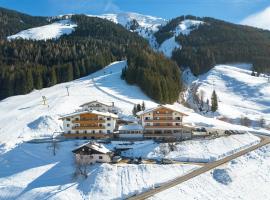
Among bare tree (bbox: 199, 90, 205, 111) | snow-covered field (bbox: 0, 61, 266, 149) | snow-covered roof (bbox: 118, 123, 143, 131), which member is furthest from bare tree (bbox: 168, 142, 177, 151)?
bare tree (bbox: 199, 90, 205, 111)

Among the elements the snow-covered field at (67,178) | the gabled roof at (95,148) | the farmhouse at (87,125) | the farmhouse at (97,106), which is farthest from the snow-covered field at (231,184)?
the farmhouse at (97,106)

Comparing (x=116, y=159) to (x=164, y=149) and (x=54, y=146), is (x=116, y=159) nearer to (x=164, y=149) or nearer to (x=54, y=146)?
(x=164, y=149)

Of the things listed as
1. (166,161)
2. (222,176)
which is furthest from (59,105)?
(222,176)

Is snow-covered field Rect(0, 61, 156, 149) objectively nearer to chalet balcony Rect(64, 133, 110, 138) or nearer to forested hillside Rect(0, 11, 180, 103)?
forested hillside Rect(0, 11, 180, 103)

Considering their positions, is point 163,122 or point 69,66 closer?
point 163,122

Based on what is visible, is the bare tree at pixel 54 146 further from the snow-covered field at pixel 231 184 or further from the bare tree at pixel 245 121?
the bare tree at pixel 245 121
